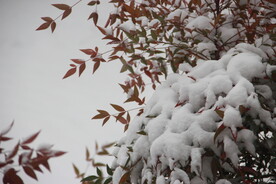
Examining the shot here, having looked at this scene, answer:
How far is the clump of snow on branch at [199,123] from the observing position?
867 millimetres

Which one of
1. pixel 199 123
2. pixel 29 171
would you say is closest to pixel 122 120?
pixel 199 123

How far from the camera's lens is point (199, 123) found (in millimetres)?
922


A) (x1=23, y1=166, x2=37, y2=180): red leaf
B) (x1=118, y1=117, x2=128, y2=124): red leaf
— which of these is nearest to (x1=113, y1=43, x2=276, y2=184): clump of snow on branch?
(x1=118, y1=117, x2=128, y2=124): red leaf

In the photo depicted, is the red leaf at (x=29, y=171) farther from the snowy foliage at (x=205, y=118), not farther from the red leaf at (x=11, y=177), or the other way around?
the snowy foliage at (x=205, y=118)

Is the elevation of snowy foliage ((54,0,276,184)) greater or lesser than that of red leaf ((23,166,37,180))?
lesser

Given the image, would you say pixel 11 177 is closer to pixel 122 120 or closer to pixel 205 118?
pixel 205 118

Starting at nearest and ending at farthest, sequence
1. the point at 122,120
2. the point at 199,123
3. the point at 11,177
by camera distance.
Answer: the point at 11,177
the point at 199,123
the point at 122,120

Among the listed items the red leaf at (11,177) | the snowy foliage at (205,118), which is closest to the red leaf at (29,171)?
the red leaf at (11,177)

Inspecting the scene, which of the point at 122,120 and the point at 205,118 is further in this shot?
the point at 122,120

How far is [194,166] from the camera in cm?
84

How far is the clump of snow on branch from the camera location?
867mm

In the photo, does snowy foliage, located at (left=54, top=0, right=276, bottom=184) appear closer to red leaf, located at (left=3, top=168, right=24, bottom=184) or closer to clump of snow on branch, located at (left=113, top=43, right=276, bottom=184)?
clump of snow on branch, located at (left=113, top=43, right=276, bottom=184)

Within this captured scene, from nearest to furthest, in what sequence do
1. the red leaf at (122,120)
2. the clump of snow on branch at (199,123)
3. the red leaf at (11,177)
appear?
the red leaf at (11,177), the clump of snow on branch at (199,123), the red leaf at (122,120)

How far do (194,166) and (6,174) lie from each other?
0.56m
